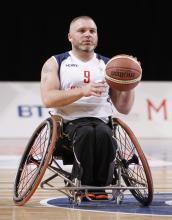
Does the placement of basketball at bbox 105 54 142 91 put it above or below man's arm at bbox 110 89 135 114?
above

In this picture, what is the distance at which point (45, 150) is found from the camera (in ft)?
14.1

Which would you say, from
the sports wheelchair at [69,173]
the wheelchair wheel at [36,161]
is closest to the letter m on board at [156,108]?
the wheelchair wheel at [36,161]

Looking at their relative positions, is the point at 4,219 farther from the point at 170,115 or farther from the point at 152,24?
the point at 152,24

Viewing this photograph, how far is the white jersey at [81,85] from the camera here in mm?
4559

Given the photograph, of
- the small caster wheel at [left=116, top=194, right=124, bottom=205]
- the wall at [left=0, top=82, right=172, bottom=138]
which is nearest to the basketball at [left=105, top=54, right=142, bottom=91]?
the small caster wheel at [left=116, top=194, right=124, bottom=205]

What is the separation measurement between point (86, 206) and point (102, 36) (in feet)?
28.1

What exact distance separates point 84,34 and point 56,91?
46 centimetres

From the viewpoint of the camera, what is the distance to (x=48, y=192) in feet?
17.5

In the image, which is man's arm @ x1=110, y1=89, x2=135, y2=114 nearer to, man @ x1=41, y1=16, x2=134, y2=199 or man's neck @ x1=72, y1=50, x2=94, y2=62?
man @ x1=41, y1=16, x2=134, y2=199

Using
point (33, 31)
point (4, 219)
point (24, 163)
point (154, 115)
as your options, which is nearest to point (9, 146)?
point (154, 115)

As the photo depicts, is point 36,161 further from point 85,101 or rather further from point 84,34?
point 84,34

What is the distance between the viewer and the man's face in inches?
182

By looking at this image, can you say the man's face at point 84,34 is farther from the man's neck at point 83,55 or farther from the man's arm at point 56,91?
the man's arm at point 56,91

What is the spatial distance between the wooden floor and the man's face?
1088 mm
